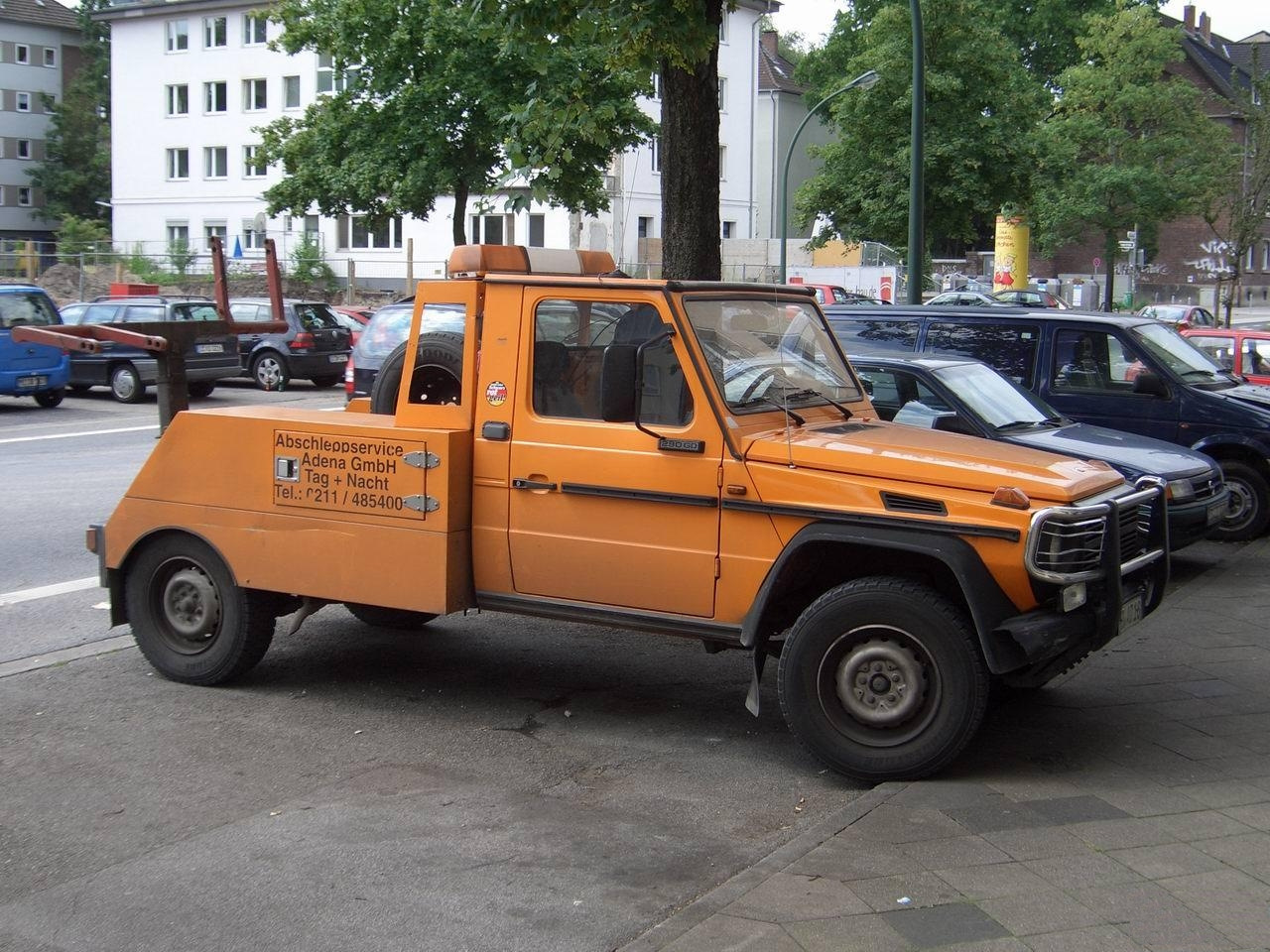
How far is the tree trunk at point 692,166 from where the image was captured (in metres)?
9.57

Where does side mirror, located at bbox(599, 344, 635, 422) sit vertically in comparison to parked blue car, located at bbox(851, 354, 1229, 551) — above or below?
above

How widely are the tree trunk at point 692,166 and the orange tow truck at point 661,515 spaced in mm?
2717

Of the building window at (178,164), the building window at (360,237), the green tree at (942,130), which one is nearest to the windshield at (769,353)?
the green tree at (942,130)

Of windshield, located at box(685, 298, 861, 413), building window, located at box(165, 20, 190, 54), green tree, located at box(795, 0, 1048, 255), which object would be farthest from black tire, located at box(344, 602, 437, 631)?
building window, located at box(165, 20, 190, 54)

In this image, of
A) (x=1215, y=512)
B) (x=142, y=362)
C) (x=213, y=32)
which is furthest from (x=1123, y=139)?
(x=213, y=32)

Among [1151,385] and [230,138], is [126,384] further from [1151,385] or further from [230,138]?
[230,138]

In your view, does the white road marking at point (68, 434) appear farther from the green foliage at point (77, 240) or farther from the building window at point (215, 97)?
the building window at point (215, 97)

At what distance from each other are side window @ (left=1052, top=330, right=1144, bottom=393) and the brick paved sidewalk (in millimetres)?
4738

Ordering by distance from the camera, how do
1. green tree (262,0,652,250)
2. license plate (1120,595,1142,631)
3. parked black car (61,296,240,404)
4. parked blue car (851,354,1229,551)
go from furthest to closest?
green tree (262,0,652,250) < parked black car (61,296,240,404) < parked blue car (851,354,1229,551) < license plate (1120,595,1142,631)

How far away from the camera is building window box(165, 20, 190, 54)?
187ft

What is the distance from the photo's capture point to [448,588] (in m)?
6.27

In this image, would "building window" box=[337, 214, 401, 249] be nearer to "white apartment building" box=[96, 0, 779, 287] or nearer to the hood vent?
"white apartment building" box=[96, 0, 779, 287]

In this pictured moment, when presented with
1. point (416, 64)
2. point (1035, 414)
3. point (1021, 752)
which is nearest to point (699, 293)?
point (1021, 752)

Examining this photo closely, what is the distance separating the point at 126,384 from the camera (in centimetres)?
2392
